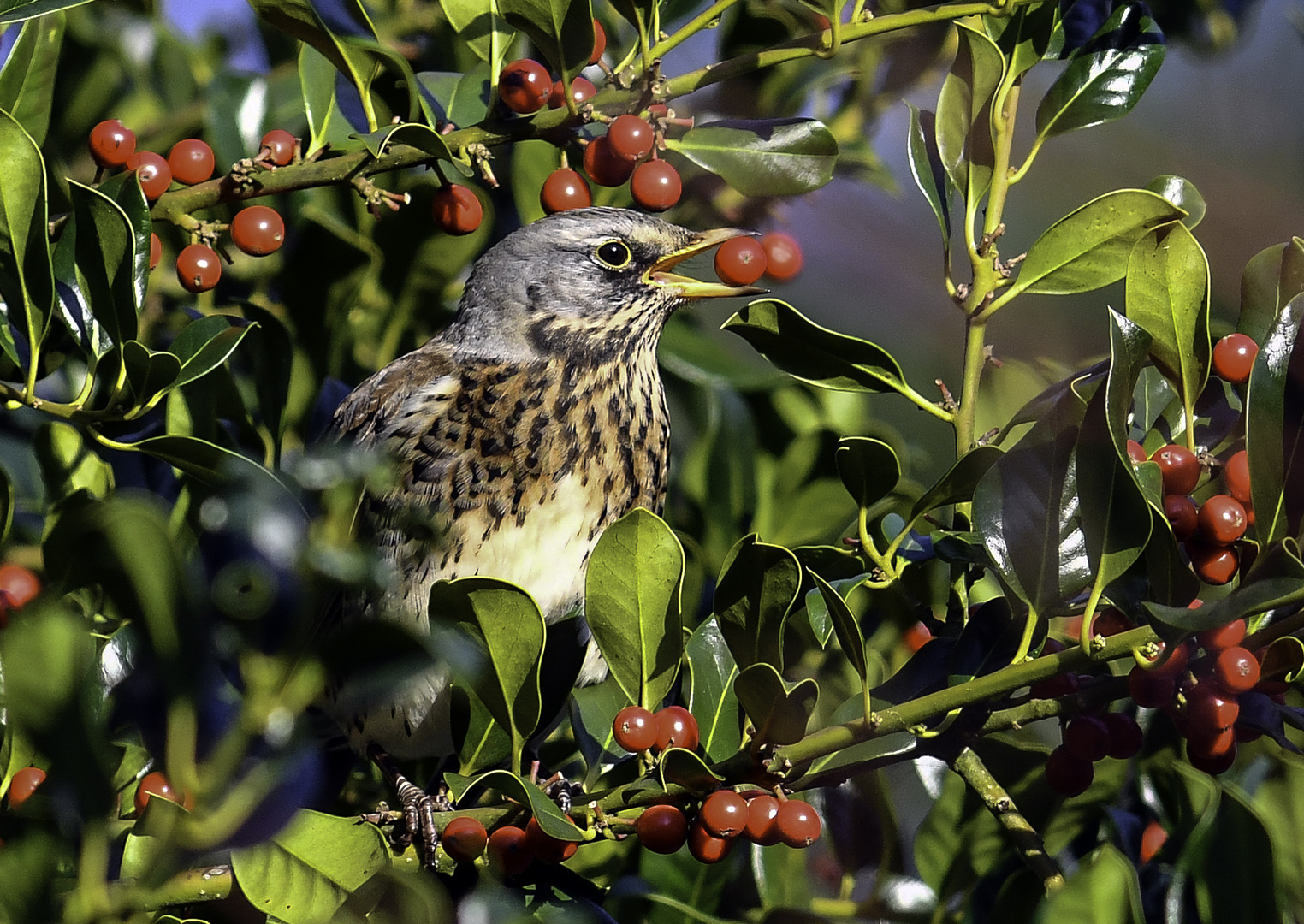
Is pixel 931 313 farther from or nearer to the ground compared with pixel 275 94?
farther from the ground

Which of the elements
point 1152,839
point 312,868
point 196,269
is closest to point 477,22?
point 196,269

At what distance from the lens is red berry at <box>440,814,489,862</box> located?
1622mm

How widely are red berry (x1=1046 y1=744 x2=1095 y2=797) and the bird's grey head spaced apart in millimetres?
1595

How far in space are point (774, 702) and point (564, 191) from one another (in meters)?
1.22

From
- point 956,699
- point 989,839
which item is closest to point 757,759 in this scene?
point 956,699

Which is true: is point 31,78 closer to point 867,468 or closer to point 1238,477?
point 867,468

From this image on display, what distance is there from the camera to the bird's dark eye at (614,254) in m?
3.23

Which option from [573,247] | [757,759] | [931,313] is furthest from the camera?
[573,247]

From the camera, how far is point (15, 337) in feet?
6.20

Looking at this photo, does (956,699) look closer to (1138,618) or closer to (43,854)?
(1138,618)

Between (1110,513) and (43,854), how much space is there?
3.35 ft

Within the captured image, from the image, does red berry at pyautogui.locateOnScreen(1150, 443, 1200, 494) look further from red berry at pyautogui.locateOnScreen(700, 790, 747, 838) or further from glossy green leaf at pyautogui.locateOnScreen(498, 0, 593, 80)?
glossy green leaf at pyautogui.locateOnScreen(498, 0, 593, 80)

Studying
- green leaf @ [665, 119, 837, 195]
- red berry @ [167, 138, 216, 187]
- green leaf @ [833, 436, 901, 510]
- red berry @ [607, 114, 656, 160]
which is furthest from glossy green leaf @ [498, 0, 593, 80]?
green leaf @ [833, 436, 901, 510]

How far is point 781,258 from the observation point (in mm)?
2660
